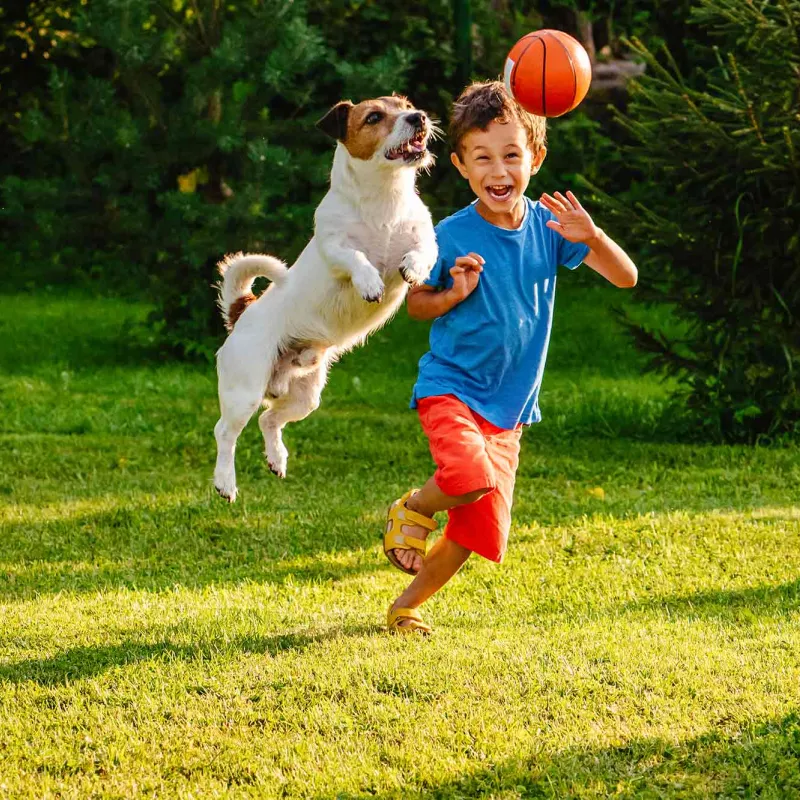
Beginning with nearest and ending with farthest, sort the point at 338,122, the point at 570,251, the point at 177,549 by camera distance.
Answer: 1. the point at 338,122
2. the point at 570,251
3. the point at 177,549

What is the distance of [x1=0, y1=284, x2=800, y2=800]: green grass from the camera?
3.78m

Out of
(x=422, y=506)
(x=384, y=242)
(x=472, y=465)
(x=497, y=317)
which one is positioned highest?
(x=384, y=242)

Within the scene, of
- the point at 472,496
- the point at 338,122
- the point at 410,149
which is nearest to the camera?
the point at 410,149

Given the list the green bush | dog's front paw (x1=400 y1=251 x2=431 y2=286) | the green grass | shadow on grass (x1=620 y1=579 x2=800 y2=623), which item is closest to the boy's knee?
the green grass

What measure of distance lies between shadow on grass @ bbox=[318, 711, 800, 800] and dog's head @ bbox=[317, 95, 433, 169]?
1903 millimetres

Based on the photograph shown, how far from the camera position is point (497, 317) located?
4516 millimetres

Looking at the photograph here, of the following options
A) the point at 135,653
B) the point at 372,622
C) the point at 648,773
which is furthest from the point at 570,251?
the point at 135,653

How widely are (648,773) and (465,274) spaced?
5.66 feet

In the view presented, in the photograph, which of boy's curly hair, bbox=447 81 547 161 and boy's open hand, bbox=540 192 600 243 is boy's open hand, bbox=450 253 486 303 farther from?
boy's curly hair, bbox=447 81 547 161

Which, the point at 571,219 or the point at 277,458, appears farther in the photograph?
the point at 277,458

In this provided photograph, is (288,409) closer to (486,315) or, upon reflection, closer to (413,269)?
(486,315)

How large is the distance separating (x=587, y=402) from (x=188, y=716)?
6.99 meters

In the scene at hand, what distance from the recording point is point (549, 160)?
15016 mm

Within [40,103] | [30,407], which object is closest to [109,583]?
[30,407]
